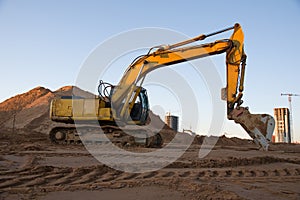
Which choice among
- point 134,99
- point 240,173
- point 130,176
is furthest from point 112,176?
point 134,99

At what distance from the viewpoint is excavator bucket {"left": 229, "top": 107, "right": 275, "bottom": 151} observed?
7485mm

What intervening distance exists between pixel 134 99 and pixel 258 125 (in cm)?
586

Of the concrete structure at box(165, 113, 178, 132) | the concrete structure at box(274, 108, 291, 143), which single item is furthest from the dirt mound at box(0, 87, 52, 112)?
the concrete structure at box(274, 108, 291, 143)

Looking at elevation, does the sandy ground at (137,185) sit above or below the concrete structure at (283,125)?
below

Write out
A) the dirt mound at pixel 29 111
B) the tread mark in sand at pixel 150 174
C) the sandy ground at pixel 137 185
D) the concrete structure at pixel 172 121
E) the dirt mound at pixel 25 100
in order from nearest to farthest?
the sandy ground at pixel 137 185 < the tread mark in sand at pixel 150 174 < the dirt mound at pixel 29 111 < the dirt mound at pixel 25 100 < the concrete structure at pixel 172 121

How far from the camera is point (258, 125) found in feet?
25.0

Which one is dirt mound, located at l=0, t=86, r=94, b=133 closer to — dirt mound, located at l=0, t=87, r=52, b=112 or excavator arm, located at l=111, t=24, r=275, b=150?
dirt mound, located at l=0, t=87, r=52, b=112

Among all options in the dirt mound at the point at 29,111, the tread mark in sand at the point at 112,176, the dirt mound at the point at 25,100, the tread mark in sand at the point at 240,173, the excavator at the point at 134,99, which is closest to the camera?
the tread mark in sand at the point at 112,176

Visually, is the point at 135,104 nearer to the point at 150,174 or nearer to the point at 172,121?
the point at 150,174

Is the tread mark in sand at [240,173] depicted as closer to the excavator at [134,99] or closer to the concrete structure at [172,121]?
the excavator at [134,99]

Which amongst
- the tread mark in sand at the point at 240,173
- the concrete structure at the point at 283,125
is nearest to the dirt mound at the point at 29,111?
the tread mark in sand at the point at 240,173

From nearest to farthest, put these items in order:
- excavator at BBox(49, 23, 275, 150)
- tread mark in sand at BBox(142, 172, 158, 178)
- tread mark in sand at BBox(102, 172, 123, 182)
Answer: tread mark in sand at BBox(102, 172, 123, 182) → tread mark in sand at BBox(142, 172, 158, 178) → excavator at BBox(49, 23, 275, 150)

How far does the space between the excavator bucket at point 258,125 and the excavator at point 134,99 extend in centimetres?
79

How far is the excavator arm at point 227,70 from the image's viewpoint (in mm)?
7648
